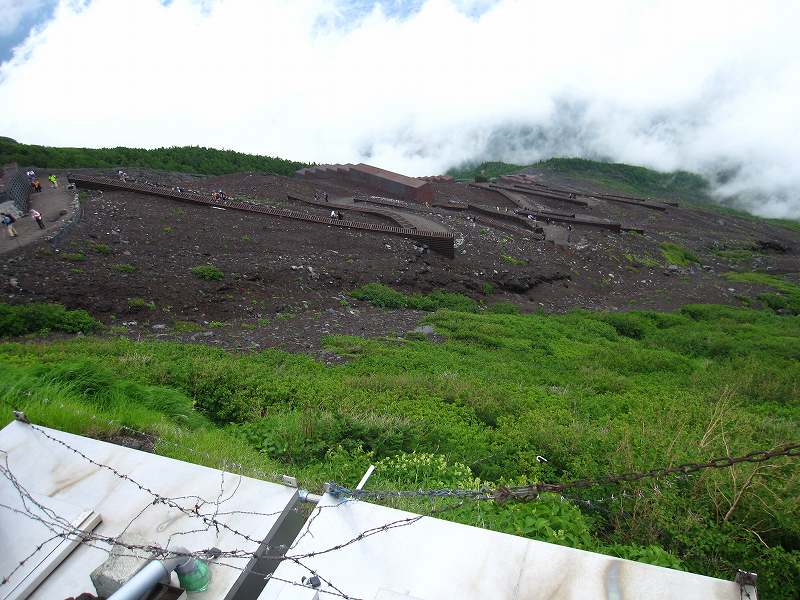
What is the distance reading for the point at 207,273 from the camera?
507 inches

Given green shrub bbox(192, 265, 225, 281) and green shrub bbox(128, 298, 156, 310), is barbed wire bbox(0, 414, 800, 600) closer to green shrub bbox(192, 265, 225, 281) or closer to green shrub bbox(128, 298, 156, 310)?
green shrub bbox(128, 298, 156, 310)

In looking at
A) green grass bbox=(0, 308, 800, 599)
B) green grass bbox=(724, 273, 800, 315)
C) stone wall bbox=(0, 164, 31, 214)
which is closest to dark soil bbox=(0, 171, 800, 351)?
green grass bbox=(724, 273, 800, 315)

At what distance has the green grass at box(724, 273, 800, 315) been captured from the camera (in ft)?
67.6

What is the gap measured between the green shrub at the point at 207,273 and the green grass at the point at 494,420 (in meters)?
3.93

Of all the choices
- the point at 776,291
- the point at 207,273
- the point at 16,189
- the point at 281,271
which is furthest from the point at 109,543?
the point at 776,291

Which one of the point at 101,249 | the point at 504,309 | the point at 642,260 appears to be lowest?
the point at 504,309

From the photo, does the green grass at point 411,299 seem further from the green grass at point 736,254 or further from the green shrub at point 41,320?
the green grass at point 736,254

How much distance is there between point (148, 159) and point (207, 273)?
2290 cm

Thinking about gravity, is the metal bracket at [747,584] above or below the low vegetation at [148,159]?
below

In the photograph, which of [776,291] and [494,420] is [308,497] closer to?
[494,420]

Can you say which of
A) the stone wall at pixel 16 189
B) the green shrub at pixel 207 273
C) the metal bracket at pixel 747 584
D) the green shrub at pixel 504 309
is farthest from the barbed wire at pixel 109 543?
the stone wall at pixel 16 189

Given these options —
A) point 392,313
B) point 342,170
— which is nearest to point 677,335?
point 392,313

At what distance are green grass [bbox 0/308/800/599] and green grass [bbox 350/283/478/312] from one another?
3464mm

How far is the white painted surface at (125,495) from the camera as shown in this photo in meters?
2.61
